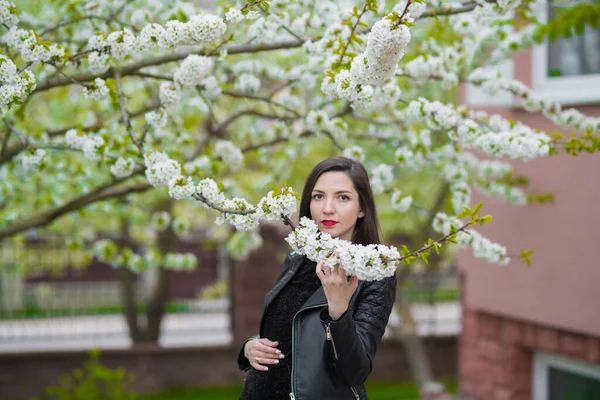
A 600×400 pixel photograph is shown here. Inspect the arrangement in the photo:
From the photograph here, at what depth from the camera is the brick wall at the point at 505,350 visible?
5.09m

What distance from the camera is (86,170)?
4.45 m

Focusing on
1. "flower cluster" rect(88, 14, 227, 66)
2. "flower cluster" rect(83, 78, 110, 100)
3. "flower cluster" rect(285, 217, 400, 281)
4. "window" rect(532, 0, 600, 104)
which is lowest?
"flower cluster" rect(285, 217, 400, 281)

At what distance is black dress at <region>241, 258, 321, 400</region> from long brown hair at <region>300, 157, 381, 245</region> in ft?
0.71

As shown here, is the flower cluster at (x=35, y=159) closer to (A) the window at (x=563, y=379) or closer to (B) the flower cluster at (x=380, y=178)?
(B) the flower cluster at (x=380, y=178)

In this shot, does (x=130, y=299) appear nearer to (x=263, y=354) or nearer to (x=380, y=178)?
(x=380, y=178)

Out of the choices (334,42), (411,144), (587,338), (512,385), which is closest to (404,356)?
(512,385)

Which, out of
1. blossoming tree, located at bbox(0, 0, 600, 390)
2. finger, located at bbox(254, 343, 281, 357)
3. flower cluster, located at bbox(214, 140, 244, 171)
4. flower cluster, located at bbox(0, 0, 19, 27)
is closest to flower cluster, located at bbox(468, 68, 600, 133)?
blossoming tree, located at bbox(0, 0, 600, 390)

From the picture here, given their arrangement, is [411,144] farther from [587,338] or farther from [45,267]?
[45,267]

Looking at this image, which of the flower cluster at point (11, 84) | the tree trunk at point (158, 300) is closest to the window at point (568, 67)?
the flower cluster at point (11, 84)

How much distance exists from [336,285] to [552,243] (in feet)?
11.3

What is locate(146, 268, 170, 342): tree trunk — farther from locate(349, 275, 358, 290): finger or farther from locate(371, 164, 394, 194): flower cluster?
locate(349, 275, 358, 290): finger

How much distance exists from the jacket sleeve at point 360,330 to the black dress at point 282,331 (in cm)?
26

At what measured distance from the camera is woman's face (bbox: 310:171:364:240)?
101 inches

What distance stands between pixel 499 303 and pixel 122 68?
3.65m
